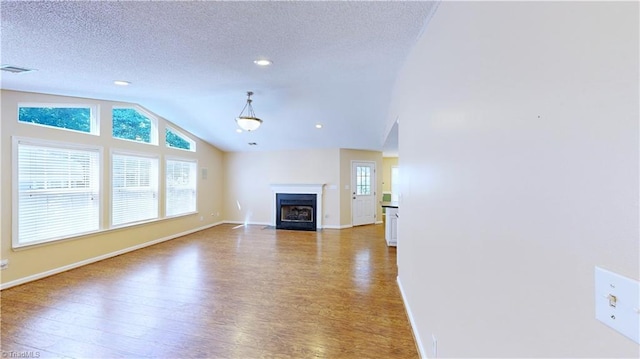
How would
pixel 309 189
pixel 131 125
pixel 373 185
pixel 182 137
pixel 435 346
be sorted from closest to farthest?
pixel 435 346, pixel 131 125, pixel 182 137, pixel 309 189, pixel 373 185

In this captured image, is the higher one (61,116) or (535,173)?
(61,116)

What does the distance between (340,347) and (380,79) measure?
311 centimetres

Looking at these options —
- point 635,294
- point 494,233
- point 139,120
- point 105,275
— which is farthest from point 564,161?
point 139,120

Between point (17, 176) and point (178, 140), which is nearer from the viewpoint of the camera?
point (17, 176)

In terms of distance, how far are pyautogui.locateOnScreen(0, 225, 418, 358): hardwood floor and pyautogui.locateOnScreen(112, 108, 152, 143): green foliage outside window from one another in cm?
227

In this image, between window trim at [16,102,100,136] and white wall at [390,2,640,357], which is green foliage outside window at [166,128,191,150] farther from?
white wall at [390,2,640,357]

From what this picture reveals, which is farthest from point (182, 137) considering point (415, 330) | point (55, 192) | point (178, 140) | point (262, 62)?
point (415, 330)

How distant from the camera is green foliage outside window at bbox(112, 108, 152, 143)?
5.04m

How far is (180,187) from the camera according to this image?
6.74 metres

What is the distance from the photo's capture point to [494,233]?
108cm

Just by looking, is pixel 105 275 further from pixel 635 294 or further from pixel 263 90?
pixel 635 294

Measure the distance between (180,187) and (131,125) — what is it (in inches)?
74.3

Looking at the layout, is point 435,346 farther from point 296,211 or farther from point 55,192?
point 296,211

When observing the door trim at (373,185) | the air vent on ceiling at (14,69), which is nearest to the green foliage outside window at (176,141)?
the air vent on ceiling at (14,69)
